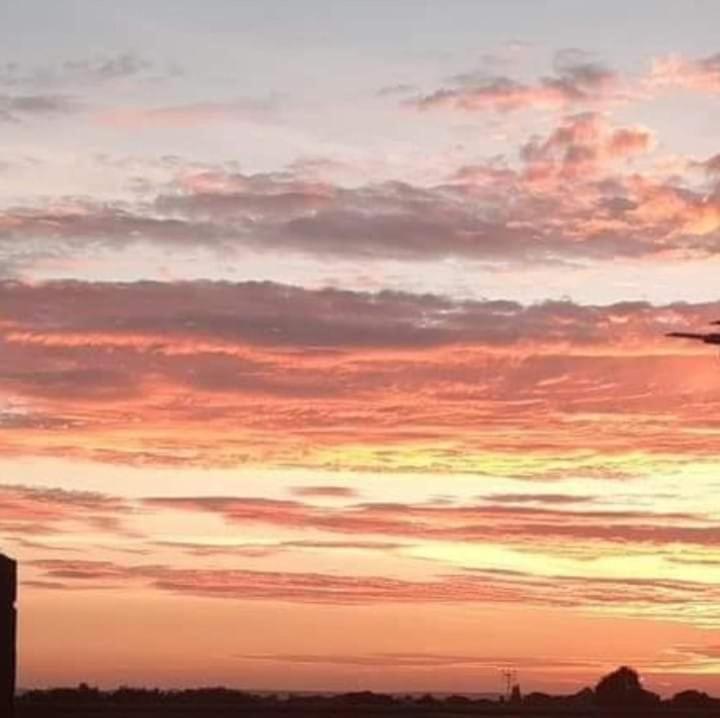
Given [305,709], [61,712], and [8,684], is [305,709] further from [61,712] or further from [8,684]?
[8,684]

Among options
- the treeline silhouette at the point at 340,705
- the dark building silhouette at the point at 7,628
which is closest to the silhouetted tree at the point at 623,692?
the treeline silhouette at the point at 340,705

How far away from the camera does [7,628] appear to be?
3791 centimetres

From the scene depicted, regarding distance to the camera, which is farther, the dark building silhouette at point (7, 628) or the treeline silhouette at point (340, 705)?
the treeline silhouette at point (340, 705)

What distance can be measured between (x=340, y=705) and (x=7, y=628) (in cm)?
5387

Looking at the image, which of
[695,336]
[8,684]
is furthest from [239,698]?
[8,684]

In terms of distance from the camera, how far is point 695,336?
64.2m

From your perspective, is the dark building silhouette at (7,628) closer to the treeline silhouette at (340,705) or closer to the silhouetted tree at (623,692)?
the treeline silhouette at (340,705)

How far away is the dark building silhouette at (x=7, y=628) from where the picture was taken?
3762cm

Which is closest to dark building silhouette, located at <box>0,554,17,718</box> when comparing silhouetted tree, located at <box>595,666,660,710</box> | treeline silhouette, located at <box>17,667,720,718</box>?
treeline silhouette, located at <box>17,667,720,718</box>

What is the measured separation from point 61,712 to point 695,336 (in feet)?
83.5

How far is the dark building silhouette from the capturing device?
37.6m

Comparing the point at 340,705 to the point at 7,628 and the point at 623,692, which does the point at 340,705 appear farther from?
the point at 7,628

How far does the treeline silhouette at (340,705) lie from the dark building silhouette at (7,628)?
19.9 meters

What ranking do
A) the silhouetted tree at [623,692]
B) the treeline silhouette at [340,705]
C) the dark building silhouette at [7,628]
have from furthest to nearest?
the silhouetted tree at [623,692] < the treeline silhouette at [340,705] < the dark building silhouette at [7,628]
